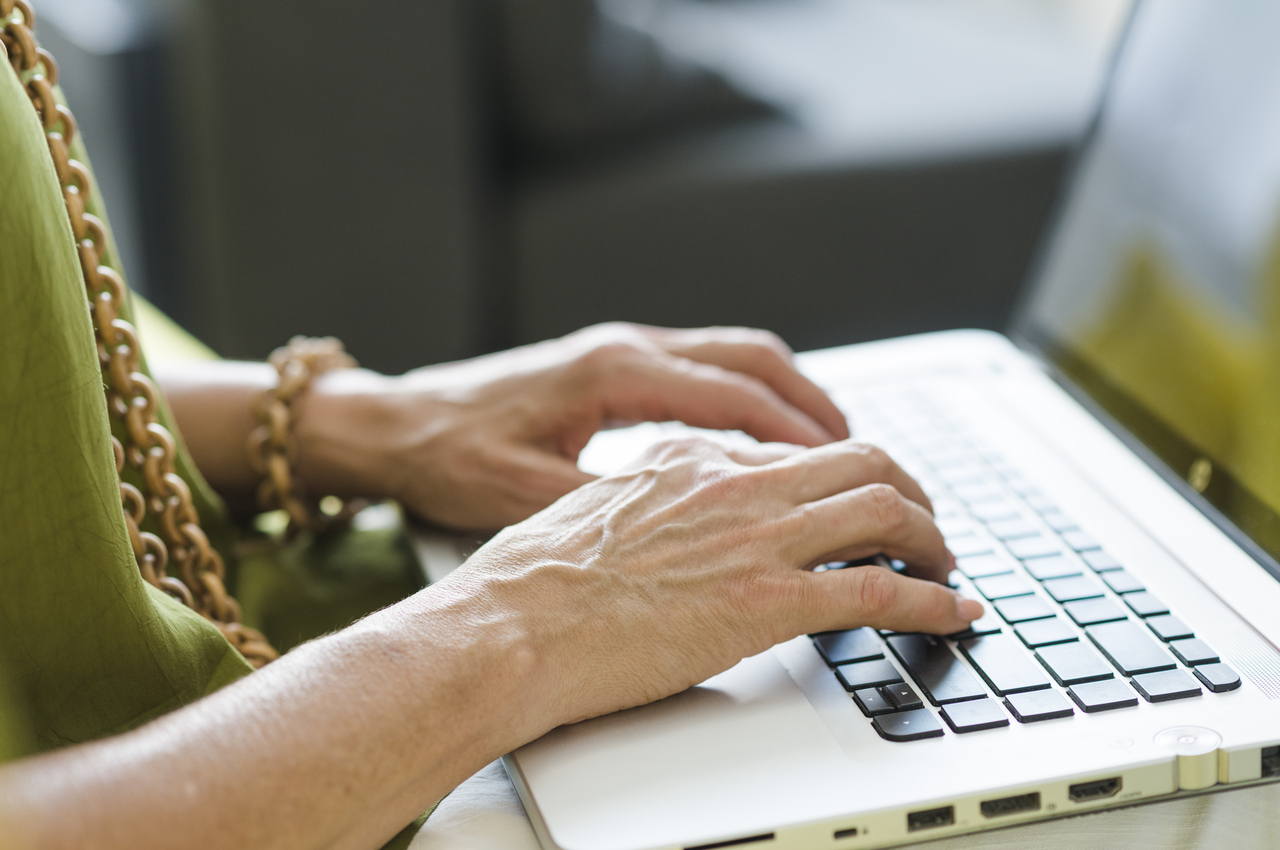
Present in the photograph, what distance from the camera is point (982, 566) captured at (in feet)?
2.09

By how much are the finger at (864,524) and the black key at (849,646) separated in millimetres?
38

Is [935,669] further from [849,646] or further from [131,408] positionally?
Answer: [131,408]

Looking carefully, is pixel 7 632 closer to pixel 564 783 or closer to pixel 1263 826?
pixel 564 783

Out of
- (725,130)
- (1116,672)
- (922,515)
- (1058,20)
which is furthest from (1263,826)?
(1058,20)

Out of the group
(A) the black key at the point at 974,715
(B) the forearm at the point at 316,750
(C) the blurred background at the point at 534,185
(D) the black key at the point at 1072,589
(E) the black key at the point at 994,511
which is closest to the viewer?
(B) the forearm at the point at 316,750

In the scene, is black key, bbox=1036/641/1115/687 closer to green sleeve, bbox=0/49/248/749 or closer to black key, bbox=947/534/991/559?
black key, bbox=947/534/991/559

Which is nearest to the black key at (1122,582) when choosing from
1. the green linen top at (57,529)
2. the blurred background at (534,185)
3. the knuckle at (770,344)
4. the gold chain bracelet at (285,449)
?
the knuckle at (770,344)

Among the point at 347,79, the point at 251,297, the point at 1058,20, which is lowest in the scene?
the point at 251,297

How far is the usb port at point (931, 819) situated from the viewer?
455 mm

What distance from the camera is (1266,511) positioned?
2.13ft

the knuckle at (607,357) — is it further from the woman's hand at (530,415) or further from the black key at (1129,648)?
the black key at (1129,648)

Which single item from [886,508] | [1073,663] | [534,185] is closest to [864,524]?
[886,508]

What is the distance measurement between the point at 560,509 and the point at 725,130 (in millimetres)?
1391

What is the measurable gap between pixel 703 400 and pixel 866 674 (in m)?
0.24
